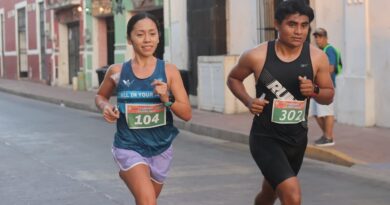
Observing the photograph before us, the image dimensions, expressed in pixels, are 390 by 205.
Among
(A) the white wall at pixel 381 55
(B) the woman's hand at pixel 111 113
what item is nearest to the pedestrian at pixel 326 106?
(A) the white wall at pixel 381 55

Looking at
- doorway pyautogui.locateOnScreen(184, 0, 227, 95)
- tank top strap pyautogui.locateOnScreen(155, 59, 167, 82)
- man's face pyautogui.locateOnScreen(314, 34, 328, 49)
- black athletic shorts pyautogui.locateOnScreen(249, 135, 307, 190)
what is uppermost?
doorway pyautogui.locateOnScreen(184, 0, 227, 95)

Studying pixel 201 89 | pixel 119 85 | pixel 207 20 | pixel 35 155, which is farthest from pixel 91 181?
pixel 207 20

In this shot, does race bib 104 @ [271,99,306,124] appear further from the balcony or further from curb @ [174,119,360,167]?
the balcony

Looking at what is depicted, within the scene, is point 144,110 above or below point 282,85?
below

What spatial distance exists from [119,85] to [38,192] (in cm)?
350

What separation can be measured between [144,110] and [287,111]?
1002 mm

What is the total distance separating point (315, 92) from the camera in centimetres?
489

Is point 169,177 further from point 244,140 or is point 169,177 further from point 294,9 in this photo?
point 294,9

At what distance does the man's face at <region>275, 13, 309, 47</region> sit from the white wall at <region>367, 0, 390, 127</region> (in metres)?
8.39

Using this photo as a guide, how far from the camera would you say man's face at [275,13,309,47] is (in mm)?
4871

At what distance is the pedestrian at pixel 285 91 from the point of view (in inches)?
191

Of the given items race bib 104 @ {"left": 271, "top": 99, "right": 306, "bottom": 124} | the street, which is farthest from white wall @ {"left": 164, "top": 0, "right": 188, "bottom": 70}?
race bib 104 @ {"left": 271, "top": 99, "right": 306, "bottom": 124}

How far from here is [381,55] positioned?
509 inches

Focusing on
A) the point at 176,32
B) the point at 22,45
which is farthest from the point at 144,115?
the point at 22,45
